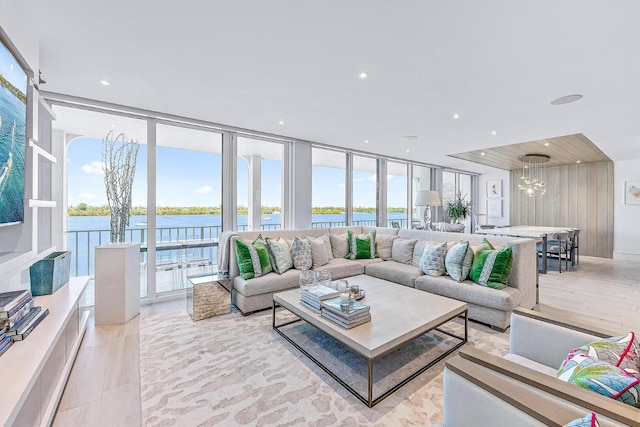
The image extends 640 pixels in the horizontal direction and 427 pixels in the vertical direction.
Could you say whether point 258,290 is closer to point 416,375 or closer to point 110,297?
point 110,297

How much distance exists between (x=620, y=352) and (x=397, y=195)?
6.23 metres

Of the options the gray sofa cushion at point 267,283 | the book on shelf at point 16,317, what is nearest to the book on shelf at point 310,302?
the gray sofa cushion at point 267,283

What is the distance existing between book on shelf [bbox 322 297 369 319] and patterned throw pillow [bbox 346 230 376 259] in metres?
2.06

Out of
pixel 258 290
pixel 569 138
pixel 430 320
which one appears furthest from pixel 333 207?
pixel 569 138

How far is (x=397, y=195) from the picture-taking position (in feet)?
23.5

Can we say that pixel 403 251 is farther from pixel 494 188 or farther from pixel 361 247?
pixel 494 188

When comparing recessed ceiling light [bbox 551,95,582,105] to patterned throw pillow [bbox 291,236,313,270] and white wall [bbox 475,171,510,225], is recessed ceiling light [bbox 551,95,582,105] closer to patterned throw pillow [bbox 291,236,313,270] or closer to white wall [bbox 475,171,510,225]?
patterned throw pillow [bbox 291,236,313,270]

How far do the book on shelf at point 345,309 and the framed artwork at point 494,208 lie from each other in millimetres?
9031

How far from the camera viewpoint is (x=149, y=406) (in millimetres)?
1844

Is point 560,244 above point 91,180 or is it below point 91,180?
below

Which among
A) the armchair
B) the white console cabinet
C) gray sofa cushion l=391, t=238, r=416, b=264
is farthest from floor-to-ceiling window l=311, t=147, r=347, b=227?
the armchair

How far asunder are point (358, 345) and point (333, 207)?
4.19 m

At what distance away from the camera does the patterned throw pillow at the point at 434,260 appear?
3.46 m

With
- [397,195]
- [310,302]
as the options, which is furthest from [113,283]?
[397,195]
